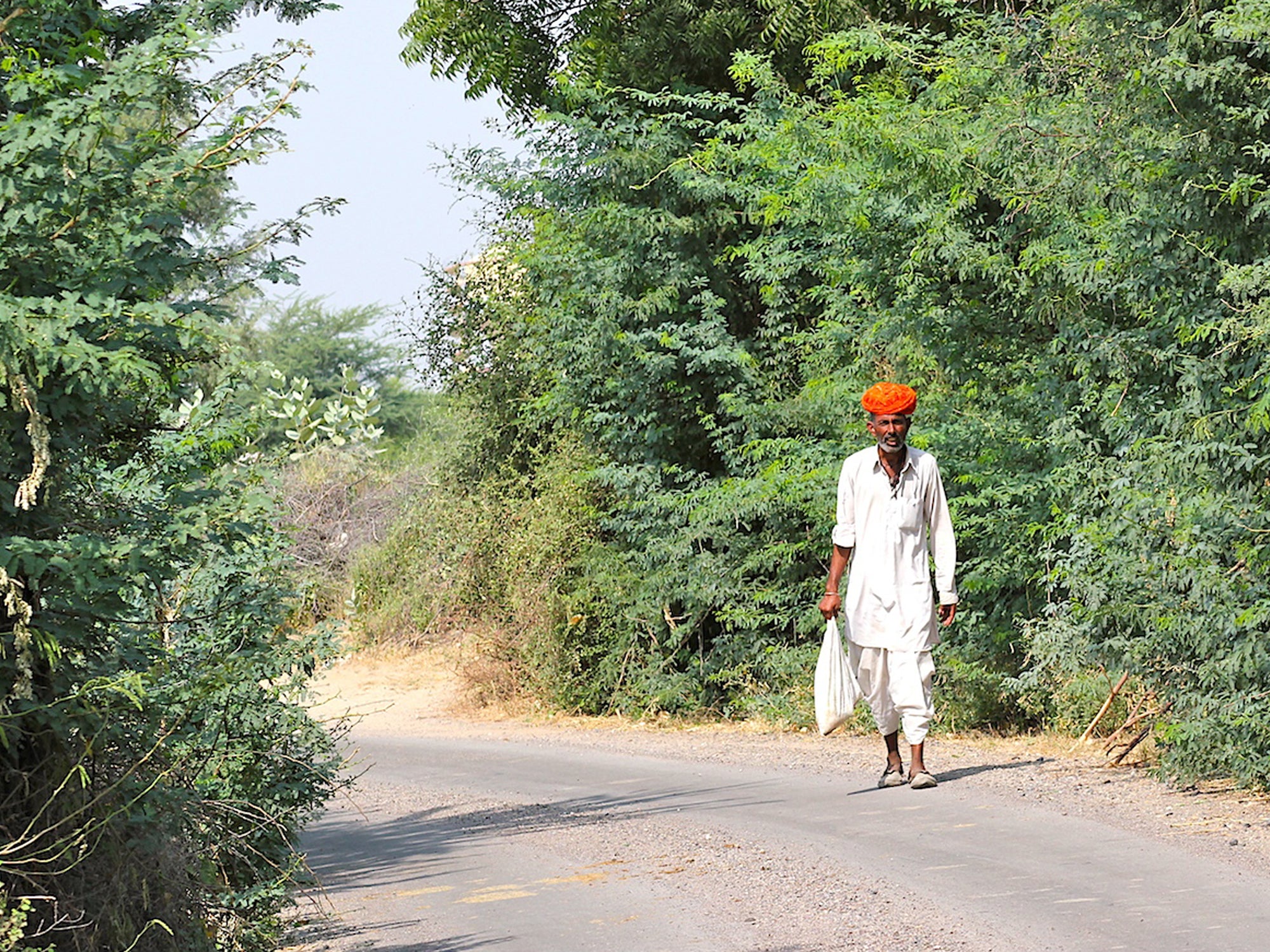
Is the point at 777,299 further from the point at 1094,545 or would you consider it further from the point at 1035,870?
the point at 1035,870

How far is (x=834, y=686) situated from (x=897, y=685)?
0.42m

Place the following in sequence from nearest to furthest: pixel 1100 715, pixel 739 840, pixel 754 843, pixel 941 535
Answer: pixel 754 843 → pixel 739 840 → pixel 941 535 → pixel 1100 715

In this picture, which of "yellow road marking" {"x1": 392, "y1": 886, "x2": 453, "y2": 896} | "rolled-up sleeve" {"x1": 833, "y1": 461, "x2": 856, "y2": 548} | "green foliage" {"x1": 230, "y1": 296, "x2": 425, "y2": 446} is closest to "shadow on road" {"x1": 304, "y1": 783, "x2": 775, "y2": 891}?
"yellow road marking" {"x1": 392, "y1": 886, "x2": 453, "y2": 896}

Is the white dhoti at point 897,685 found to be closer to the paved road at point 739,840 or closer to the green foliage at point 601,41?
the paved road at point 739,840

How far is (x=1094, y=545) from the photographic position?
11.4 m

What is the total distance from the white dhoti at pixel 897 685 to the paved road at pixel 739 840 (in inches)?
19.3

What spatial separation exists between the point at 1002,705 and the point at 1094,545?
3667 millimetres

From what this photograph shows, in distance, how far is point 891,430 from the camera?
9844 mm

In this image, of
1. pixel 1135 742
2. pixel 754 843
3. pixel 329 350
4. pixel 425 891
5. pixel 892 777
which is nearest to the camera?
pixel 425 891

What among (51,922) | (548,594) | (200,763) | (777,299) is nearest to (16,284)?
(51,922)

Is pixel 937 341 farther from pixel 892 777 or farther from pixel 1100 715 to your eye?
pixel 892 777

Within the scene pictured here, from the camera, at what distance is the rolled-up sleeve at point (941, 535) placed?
10031 mm

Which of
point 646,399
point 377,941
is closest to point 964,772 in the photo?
point 377,941

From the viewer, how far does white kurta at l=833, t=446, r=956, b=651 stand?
9.98 metres
